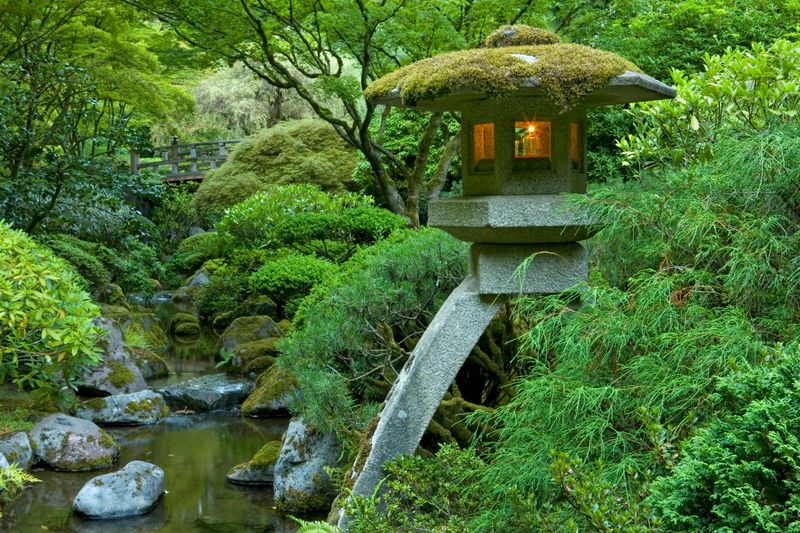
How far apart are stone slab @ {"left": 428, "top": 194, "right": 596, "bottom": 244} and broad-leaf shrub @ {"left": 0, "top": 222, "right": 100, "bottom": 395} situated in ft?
10.9

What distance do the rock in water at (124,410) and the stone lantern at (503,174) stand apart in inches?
221

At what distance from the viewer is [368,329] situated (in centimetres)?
646

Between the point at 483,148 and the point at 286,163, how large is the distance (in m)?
14.9

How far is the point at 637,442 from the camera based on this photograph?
360cm

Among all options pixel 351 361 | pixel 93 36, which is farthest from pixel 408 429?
pixel 93 36

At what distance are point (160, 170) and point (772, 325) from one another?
89.2 feet

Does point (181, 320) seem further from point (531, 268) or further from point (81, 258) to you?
point (531, 268)

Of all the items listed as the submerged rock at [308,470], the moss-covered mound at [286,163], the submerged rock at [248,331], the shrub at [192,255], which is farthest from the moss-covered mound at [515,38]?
the shrub at [192,255]

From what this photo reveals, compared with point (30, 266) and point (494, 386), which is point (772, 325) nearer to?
point (494, 386)

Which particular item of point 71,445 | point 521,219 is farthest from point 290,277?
point 521,219

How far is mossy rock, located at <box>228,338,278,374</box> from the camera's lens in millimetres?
11977

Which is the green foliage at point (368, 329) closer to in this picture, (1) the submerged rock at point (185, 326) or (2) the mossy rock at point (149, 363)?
(2) the mossy rock at point (149, 363)

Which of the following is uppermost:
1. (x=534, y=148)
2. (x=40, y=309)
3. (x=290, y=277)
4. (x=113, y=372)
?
(x=534, y=148)

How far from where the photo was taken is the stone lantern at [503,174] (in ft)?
15.0
